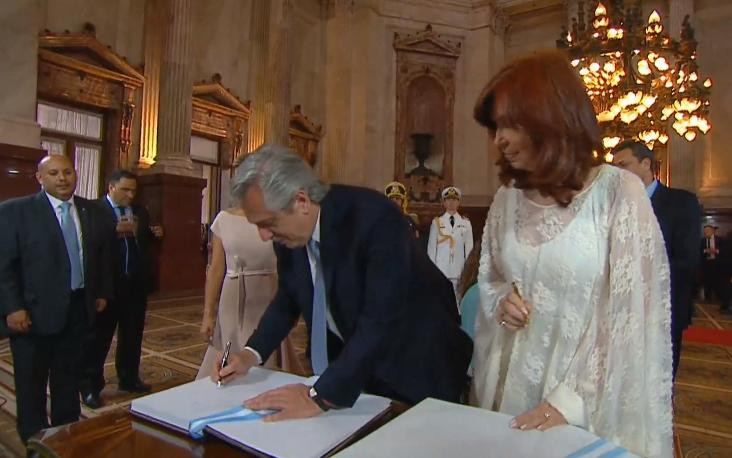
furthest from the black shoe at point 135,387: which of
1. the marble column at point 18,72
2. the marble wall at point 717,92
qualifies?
the marble wall at point 717,92

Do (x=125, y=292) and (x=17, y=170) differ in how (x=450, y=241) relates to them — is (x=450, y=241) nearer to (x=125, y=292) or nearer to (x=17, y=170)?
(x=125, y=292)

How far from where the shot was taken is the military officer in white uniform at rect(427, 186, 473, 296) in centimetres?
600

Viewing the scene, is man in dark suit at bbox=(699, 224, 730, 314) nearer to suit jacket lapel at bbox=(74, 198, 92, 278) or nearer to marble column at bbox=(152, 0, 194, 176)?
marble column at bbox=(152, 0, 194, 176)

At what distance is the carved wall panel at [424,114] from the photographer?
13.8 meters

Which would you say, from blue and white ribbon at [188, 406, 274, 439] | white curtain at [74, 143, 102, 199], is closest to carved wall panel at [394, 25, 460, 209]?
white curtain at [74, 143, 102, 199]

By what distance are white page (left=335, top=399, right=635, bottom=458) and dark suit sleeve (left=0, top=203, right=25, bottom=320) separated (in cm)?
252

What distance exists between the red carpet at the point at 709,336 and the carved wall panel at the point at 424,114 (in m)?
7.48

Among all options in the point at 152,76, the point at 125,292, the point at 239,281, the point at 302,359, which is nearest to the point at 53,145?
the point at 152,76

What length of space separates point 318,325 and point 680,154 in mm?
12932

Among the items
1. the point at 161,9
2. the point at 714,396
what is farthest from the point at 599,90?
the point at 161,9

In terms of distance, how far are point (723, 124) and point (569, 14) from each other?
447cm

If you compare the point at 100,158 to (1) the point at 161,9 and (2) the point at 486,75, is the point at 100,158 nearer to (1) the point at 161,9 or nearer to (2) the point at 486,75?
(1) the point at 161,9

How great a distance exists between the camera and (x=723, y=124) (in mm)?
12125

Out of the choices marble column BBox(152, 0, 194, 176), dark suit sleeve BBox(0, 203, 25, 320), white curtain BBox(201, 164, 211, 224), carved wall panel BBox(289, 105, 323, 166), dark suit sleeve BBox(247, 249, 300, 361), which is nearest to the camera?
dark suit sleeve BBox(247, 249, 300, 361)
